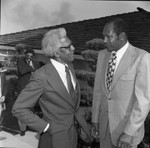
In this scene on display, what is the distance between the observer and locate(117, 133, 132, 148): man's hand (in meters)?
1.94

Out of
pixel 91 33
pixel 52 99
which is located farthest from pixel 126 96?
pixel 91 33

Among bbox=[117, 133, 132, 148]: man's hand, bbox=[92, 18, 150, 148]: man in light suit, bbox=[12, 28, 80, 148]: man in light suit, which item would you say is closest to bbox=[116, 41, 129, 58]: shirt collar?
bbox=[92, 18, 150, 148]: man in light suit

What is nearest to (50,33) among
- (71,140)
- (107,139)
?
(71,140)

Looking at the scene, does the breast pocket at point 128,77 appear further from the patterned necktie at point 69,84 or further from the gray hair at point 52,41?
the gray hair at point 52,41

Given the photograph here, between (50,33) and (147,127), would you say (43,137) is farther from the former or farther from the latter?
(147,127)

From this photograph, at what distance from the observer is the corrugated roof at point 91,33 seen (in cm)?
582

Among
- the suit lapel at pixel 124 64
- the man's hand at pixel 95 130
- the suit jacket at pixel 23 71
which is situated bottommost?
the man's hand at pixel 95 130

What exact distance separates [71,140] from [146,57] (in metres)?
0.92

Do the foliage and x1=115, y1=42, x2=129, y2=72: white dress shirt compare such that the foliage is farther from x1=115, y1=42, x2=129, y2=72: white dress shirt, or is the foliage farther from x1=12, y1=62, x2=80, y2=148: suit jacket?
x1=12, y1=62, x2=80, y2=148: suit jacket

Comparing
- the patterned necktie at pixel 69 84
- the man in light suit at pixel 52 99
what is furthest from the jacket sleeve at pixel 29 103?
the patterned necktie at pixel 69 84

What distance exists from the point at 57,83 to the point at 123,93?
535 mm

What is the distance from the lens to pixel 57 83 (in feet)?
6.58

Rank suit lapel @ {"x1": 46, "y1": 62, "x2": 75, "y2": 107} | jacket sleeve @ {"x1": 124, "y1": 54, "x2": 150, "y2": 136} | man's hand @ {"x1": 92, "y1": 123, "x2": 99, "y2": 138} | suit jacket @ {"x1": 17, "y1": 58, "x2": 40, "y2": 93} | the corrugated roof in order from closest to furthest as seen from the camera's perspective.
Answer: jacket sleeve @ {"x1": 124, "y1": 54, "x2": 150, "y2": 136}
suit lapel @ {"x1": 46, "y1": 62, "x2": 75, "y2": 107}
man's hand @ {"x1": 92, "y1": 123, "x2": 99, "y2": 138}
suit jacket @ {"x1": 17, "y1": 58, "x2": 40, "y2": 93}
the corrugated roof

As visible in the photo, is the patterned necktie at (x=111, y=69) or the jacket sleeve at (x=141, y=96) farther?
the patterned necktie at (x=111, y=69)
